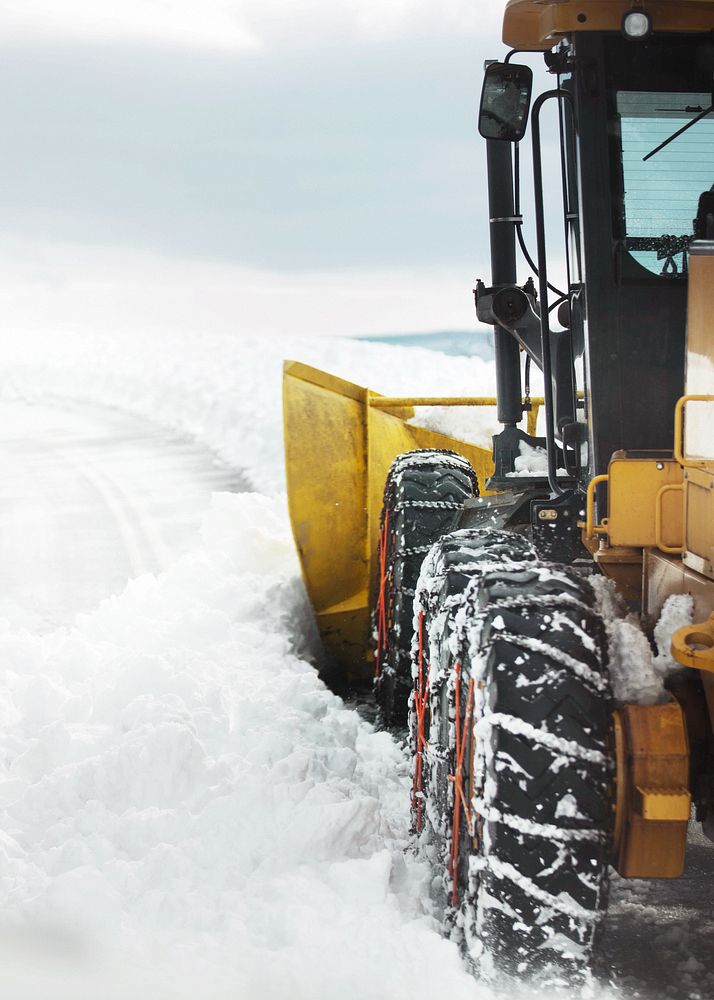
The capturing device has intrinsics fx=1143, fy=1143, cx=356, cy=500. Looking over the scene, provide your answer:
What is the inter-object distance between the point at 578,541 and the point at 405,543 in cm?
153

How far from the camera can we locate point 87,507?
9.98 m

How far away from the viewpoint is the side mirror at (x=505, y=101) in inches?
145

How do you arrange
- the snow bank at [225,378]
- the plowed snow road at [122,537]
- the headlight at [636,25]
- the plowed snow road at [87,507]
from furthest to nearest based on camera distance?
the snow bank at [225,378]
the plowed snow road at [87,507]
the headlight at [636,25]
the plowed snow road at [122,537]

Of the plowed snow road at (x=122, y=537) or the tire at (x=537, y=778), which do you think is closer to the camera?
the tire at (x=537, y=778)

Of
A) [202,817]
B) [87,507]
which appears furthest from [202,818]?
[87,507]

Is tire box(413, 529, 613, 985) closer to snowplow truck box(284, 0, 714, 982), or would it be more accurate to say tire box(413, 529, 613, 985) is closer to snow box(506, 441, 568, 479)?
snowplow truck box(284, 0, 714, 982)

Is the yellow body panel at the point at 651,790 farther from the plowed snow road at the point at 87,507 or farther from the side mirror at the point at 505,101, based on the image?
the plowed snow road at the point at 87,507

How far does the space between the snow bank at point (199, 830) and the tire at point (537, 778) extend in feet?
0.68

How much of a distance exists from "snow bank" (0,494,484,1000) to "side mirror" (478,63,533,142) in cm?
220

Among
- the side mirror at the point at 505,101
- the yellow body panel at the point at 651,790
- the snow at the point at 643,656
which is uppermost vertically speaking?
the side mirror at the point at 505,101

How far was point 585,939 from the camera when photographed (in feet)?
8.79

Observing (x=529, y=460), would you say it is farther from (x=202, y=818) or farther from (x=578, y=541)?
(x=202, y=818)

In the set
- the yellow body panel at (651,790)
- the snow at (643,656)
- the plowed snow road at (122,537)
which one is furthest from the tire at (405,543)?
the yellow body panel at (651,790)

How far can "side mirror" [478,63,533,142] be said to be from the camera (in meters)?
3.67
